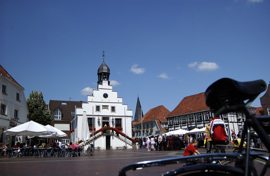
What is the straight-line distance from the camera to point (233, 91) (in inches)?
80.4

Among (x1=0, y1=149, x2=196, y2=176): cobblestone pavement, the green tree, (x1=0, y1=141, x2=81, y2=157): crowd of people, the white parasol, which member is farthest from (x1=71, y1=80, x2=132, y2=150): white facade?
(x1=0, y1=149, x2=196, y2=176): cobblestone pavement

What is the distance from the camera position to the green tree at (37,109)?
40.6m

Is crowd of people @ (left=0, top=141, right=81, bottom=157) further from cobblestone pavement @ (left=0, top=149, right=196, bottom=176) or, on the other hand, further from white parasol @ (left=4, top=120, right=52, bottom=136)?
cobblestone pavement @ (left=0, top=149, right=196, bottom=176)

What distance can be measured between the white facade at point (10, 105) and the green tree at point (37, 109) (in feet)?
11.3

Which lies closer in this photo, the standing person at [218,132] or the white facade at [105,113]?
the standing person at [218,132]

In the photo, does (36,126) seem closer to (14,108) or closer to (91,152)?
(91,152)

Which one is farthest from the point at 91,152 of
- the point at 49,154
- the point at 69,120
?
the point at 69,120

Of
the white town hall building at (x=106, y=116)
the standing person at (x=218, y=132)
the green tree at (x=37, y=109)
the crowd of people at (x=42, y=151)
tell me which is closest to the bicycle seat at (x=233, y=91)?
the standing person at (x=218, y=132)

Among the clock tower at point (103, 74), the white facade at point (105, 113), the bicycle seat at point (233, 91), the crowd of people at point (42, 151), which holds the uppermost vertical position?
the clock tower at point (103, 74)

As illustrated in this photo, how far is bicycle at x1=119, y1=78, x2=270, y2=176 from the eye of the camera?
1886mm

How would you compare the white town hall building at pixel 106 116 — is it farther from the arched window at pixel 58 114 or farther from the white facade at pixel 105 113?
the arched window at pixel 58 114

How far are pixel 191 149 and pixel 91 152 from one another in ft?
59.2

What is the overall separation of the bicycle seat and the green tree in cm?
4249

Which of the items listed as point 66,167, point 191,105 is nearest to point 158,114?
point 191,105
